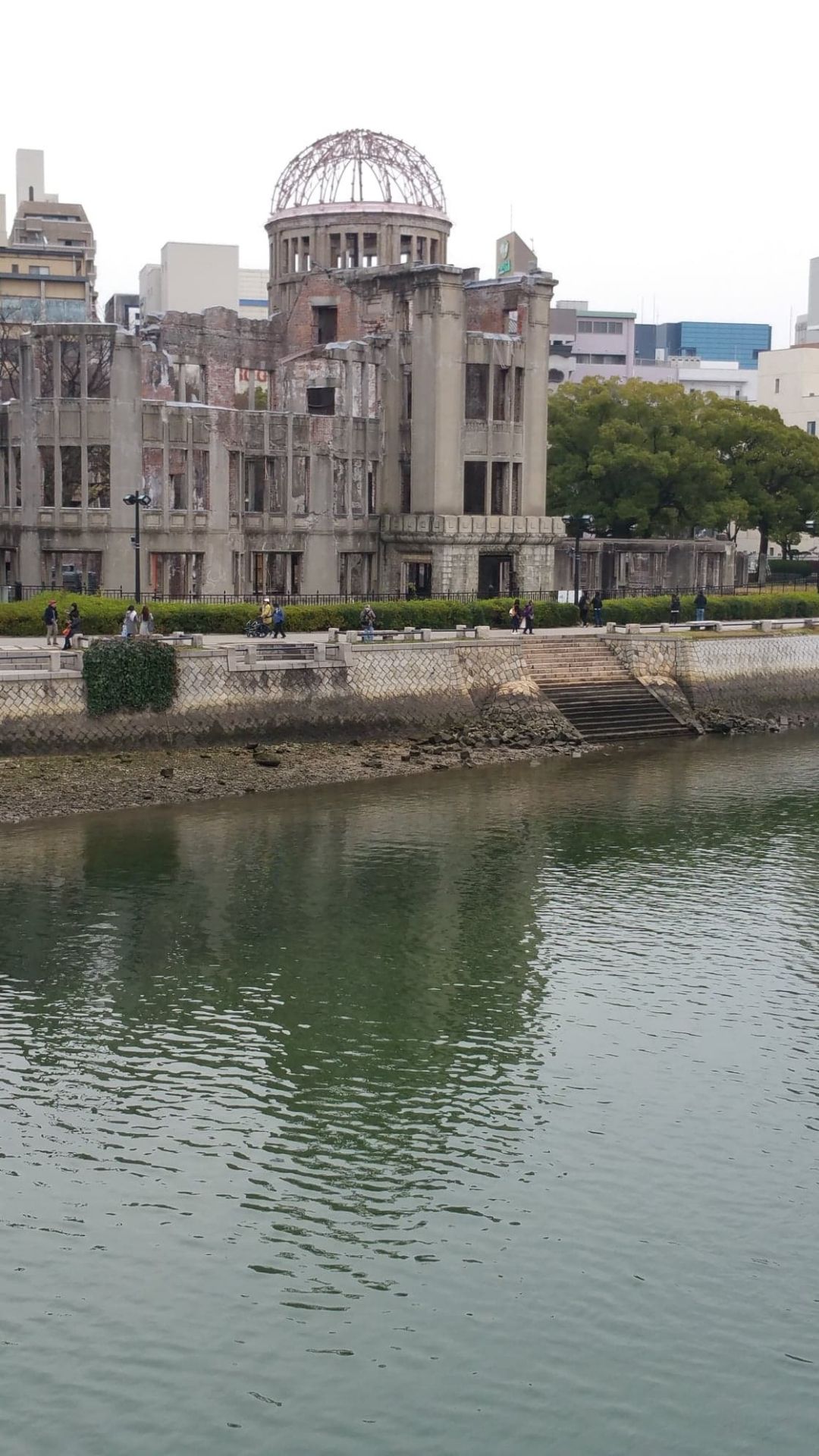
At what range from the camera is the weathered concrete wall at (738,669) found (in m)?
65.8

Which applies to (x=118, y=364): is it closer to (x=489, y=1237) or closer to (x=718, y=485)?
(x=718, y=485)

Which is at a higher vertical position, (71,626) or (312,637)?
(71,626)

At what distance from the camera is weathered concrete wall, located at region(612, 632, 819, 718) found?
65.8 meters

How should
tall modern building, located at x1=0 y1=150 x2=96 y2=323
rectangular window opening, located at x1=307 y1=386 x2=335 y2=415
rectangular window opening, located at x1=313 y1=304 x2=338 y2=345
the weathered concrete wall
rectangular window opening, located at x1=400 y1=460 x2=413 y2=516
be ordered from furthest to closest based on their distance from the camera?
tall modern building, located at x1=0 y1=150 x2=96 y2=323
rectangular window opening, located at x1=313 y1=304 x2=338 y2=345
rectangular window opening, located at x1=400 y1=460 x2=413 y2=516
rectangular window opening, located at x1=307 y1=386 x2=335 y2=415
the weathered concrete wall

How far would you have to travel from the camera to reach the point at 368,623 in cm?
6094

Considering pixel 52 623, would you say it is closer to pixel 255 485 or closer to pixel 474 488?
pixel 255 485

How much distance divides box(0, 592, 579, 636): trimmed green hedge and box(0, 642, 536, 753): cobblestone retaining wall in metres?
4.85

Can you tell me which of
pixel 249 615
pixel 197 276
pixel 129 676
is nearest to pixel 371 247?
pixel 249 615

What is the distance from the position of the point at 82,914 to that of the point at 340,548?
1593 inches

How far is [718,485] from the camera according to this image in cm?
9350

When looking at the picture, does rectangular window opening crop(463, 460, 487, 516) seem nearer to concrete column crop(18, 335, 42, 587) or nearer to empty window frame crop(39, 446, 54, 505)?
empty window frame crop(39, 446, 54, 505)

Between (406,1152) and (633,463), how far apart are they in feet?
230

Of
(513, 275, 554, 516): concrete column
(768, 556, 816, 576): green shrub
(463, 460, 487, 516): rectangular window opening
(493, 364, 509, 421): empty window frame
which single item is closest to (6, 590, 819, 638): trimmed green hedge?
(513, 275, 554, 516): concrete column

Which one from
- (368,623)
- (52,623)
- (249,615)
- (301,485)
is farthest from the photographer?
(301,485)
